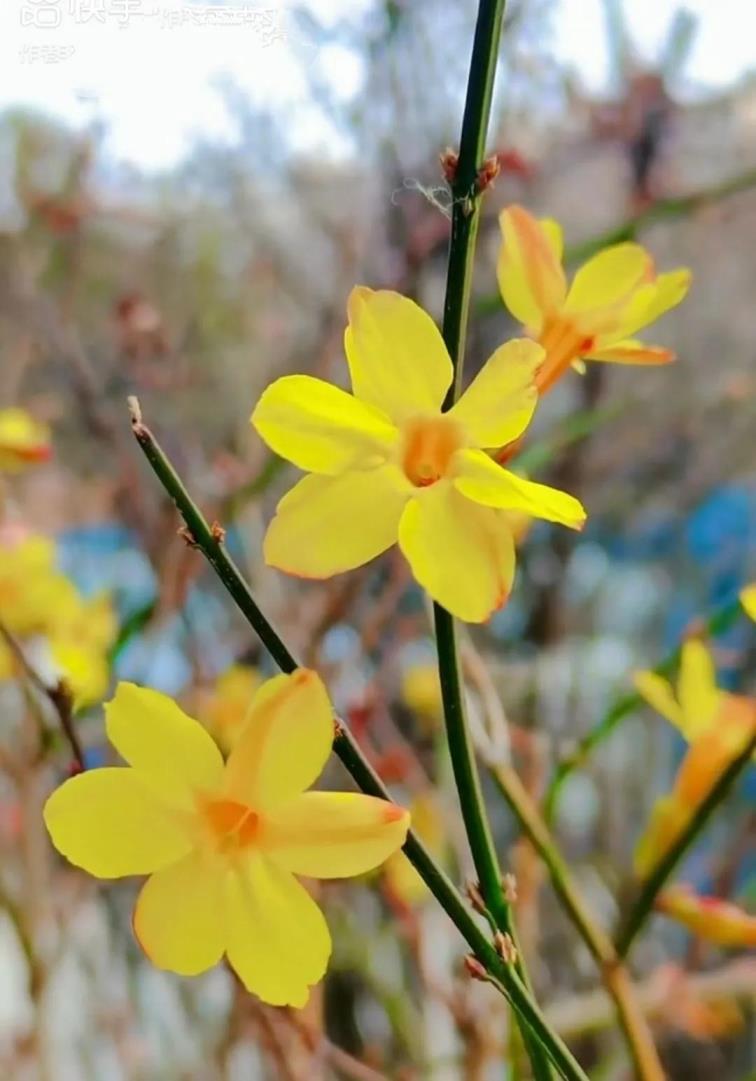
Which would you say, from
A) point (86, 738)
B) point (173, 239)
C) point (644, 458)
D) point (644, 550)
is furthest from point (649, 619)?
point (86, 738)

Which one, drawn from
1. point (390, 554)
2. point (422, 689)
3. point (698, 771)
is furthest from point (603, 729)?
point (422, 689)

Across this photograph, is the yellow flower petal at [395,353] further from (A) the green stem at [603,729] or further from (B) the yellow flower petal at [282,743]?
(A) the green stem at [603,729]

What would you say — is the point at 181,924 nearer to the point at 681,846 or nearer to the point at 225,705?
the point at 681,846

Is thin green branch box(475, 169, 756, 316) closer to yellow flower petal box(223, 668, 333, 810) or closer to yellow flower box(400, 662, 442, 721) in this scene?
yellow flower petal box(223, 668, 333, 810)

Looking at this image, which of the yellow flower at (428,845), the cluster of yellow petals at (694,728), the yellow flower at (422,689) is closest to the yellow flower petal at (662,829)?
the cluster of yellow petals at (694,728)

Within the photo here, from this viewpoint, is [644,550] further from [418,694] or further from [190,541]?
[190,541]

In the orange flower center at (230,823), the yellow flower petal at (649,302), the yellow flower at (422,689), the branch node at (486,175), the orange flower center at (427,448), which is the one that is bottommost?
the yellow flower at (422,689)
